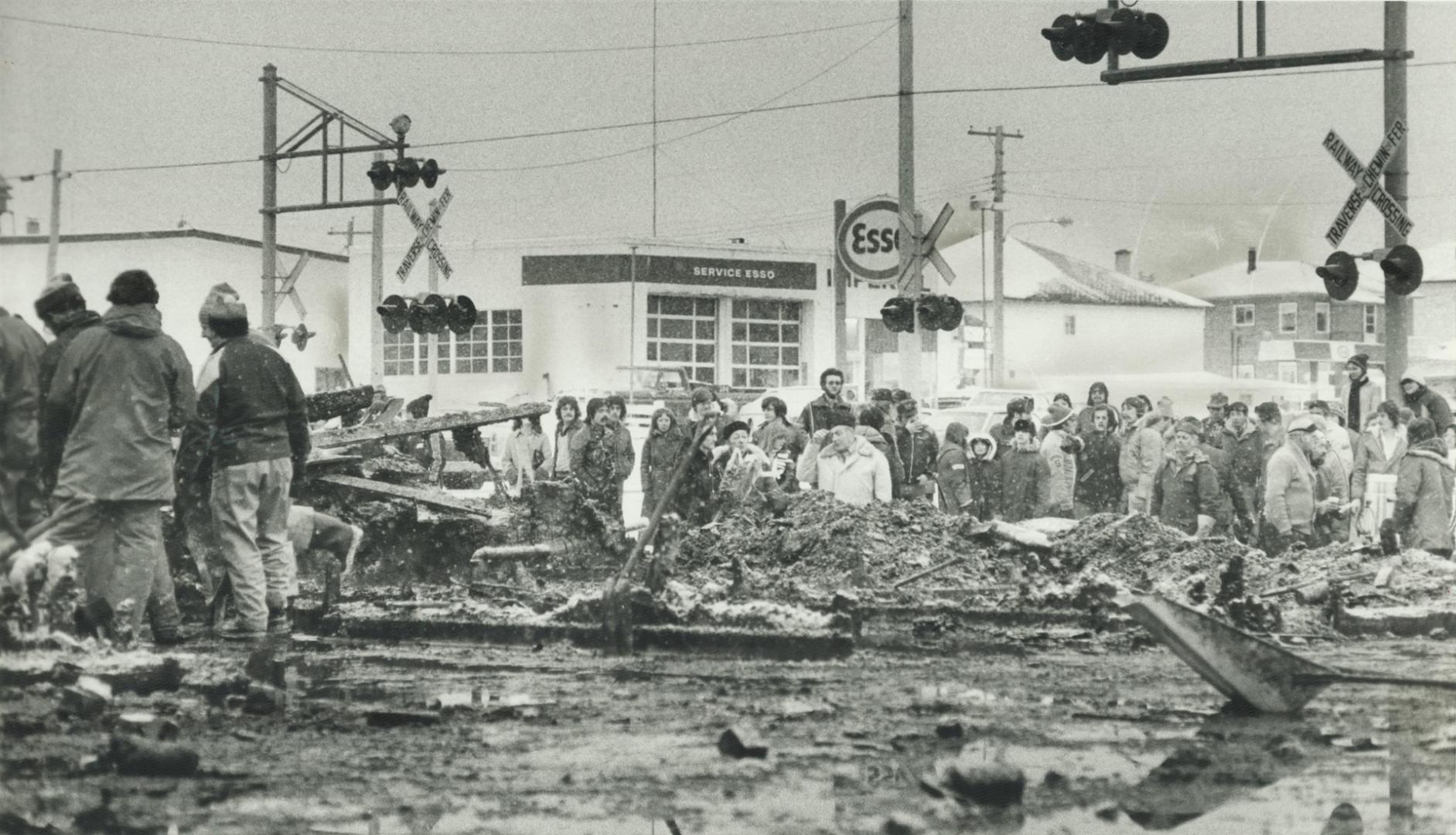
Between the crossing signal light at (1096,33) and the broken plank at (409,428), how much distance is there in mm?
5169

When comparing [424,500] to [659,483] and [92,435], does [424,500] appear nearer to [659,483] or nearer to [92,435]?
[659,483]

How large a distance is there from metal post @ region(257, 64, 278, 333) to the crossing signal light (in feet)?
15.8

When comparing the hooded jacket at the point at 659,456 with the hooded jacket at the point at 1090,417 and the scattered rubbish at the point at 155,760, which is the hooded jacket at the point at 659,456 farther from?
the scattered rubbish at the point at 155,760

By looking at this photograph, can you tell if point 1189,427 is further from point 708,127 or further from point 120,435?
point 120,435

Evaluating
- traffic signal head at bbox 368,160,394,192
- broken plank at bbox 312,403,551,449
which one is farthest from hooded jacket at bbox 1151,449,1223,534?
traffic signal head at bbox 368,160,394,192

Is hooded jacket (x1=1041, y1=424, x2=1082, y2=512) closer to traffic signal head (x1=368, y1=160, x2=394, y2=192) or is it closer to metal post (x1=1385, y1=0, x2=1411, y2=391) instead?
metal post (x1=1385, y1=0, x2=1411, y2=391)

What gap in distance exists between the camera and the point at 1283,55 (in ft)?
32.2

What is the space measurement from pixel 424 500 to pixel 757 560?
2466 mm

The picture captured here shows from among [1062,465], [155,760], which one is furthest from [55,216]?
[1062,465]

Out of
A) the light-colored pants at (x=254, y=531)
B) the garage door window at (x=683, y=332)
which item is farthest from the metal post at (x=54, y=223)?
the garage door window at (x=683, y=332)

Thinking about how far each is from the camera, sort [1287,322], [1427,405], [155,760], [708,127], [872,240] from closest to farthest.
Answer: [155,760] → [1427,405] → [708,127] → [872,240] → [1287,322]

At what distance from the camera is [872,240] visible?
13.1 metres

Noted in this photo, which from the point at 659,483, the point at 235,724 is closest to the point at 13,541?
the point at 235,724

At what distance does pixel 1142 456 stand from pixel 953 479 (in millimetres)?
1633
